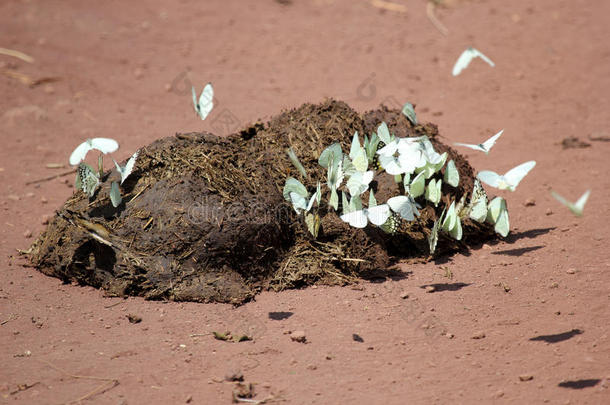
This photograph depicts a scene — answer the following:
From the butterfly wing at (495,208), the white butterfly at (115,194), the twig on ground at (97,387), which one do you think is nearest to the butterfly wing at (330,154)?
the butterfly wing at (495,208)

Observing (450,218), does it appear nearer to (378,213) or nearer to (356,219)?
(378,213)

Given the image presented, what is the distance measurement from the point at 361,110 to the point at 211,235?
3023mm

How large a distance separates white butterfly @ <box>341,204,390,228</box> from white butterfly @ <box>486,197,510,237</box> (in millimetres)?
744

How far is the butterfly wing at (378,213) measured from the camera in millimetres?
3719

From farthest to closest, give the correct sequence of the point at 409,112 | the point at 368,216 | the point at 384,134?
the point at 409,112
the point at 384,134
the point at 368,216

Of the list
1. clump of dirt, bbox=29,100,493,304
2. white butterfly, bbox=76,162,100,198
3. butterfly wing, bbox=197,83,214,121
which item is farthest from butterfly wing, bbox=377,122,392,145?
white butterfly, bbox=76,162,100,198

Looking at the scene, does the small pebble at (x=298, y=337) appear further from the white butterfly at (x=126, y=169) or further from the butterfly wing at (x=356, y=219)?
the white butterfly at (x=126, y=169)

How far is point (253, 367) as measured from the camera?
306cm

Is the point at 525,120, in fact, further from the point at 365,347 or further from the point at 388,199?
the point at 365,347

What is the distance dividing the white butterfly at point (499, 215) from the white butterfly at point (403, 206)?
1.79 feet

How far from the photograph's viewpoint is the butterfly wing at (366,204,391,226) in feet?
12.2

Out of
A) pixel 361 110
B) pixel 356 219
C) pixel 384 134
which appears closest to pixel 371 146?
pixel 384 134

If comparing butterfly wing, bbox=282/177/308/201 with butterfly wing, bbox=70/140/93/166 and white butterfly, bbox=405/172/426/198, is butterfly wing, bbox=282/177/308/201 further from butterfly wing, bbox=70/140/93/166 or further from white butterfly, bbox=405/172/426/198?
butterfly wing, bbox=70/140/93/166

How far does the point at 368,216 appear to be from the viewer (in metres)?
3.72
